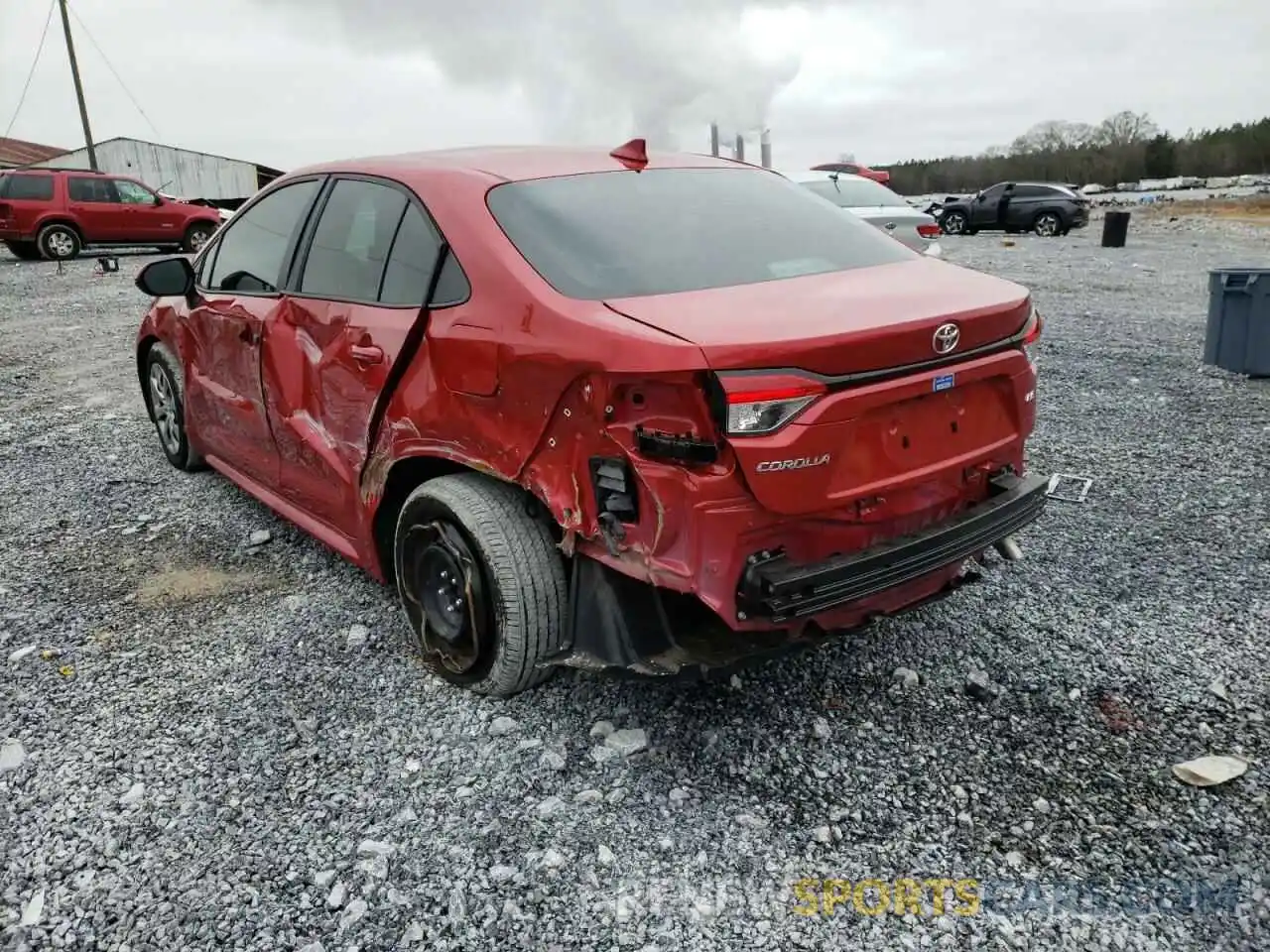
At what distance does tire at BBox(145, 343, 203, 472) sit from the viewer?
482 cm

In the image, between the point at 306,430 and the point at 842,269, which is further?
the point at 306,430

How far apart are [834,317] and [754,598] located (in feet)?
2.36

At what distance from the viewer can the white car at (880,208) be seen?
11.4 m

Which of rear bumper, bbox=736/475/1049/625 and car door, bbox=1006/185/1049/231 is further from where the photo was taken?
car door, bbox=1006/185/1049/231

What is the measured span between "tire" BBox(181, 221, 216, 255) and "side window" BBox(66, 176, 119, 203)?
136cm

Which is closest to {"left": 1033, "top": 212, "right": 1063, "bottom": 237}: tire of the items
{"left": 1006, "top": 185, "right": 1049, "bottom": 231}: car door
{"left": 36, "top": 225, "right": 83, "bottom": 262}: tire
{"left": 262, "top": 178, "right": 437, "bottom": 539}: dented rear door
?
{"left": 1006, "top": 185, "right": 1049, "bottom": 231}: car door

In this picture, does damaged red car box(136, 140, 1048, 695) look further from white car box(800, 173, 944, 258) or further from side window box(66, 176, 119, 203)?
side window box(66, 176, 119, 203)

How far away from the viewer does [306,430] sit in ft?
11.5

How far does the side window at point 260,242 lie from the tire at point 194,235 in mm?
16529

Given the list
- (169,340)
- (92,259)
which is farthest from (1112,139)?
(169,340)

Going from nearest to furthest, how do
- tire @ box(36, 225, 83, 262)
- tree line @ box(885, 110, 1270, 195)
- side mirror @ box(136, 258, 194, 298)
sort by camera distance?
1. side mirror @ box(136, 258, 194, 298)
2. tire @ box(36, 225, 83, 262)
3. tree line @ box(885, 110, 1270, 195)

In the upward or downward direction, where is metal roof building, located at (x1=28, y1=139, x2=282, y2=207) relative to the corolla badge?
upward

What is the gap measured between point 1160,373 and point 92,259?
19.2 metres

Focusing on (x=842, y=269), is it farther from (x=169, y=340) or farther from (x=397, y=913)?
(x=169, y=340)
